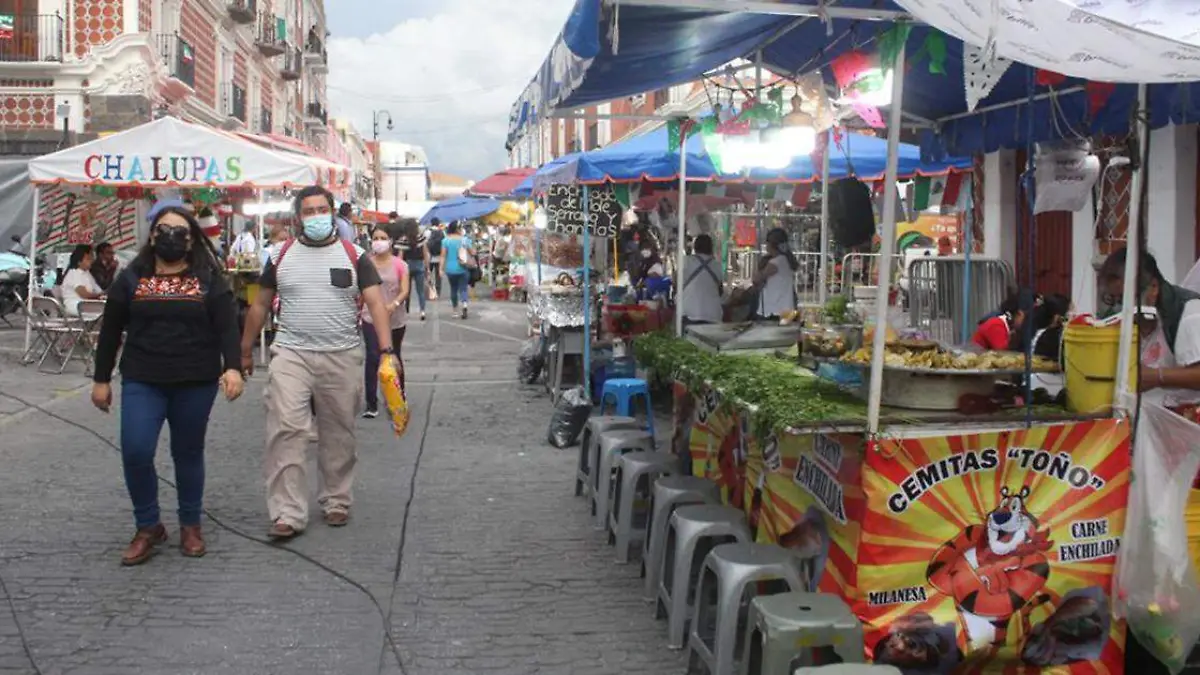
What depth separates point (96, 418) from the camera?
1023 cm

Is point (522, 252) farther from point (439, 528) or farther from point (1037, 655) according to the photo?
point (1037, 655)

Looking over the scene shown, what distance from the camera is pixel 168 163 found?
1319 centimetres

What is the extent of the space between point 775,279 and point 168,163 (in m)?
7.21

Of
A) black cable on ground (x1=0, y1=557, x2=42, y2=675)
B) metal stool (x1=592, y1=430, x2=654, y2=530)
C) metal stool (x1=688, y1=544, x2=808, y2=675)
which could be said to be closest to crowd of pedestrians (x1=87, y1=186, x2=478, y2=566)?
black cable on ground (x1=0, y1=557, x2=42, y2=675)

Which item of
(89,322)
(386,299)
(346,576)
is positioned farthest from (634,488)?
(89,322)

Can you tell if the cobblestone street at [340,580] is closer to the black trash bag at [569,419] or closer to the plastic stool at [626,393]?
the black trash bag at [569,419]

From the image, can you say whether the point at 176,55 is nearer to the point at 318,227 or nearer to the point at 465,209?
the point at 465,209

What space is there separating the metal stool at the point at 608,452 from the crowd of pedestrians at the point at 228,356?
1283 millimetres

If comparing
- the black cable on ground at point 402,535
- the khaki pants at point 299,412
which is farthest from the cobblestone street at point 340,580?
the khaki pants at point 299,412

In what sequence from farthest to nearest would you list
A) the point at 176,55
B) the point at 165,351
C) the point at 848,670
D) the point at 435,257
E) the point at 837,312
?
1. the point at 435,257
2. the point at 176,55
3. the point at 837,312
4. the point at 165,351
5. the point at 848,670

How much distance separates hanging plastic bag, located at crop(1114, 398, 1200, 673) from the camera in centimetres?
418

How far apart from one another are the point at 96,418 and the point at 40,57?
571 inches

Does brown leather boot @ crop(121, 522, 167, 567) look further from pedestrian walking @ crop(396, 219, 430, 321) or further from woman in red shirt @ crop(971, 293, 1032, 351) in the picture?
pedestrian walking @ crop(396, 219, 430, 321)

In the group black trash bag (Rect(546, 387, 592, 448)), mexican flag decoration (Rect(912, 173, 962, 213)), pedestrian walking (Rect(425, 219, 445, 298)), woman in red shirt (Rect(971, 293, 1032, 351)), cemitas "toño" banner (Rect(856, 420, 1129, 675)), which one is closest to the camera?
cemitas "toño" banner (Rect(856, 420, 1129, 675))
